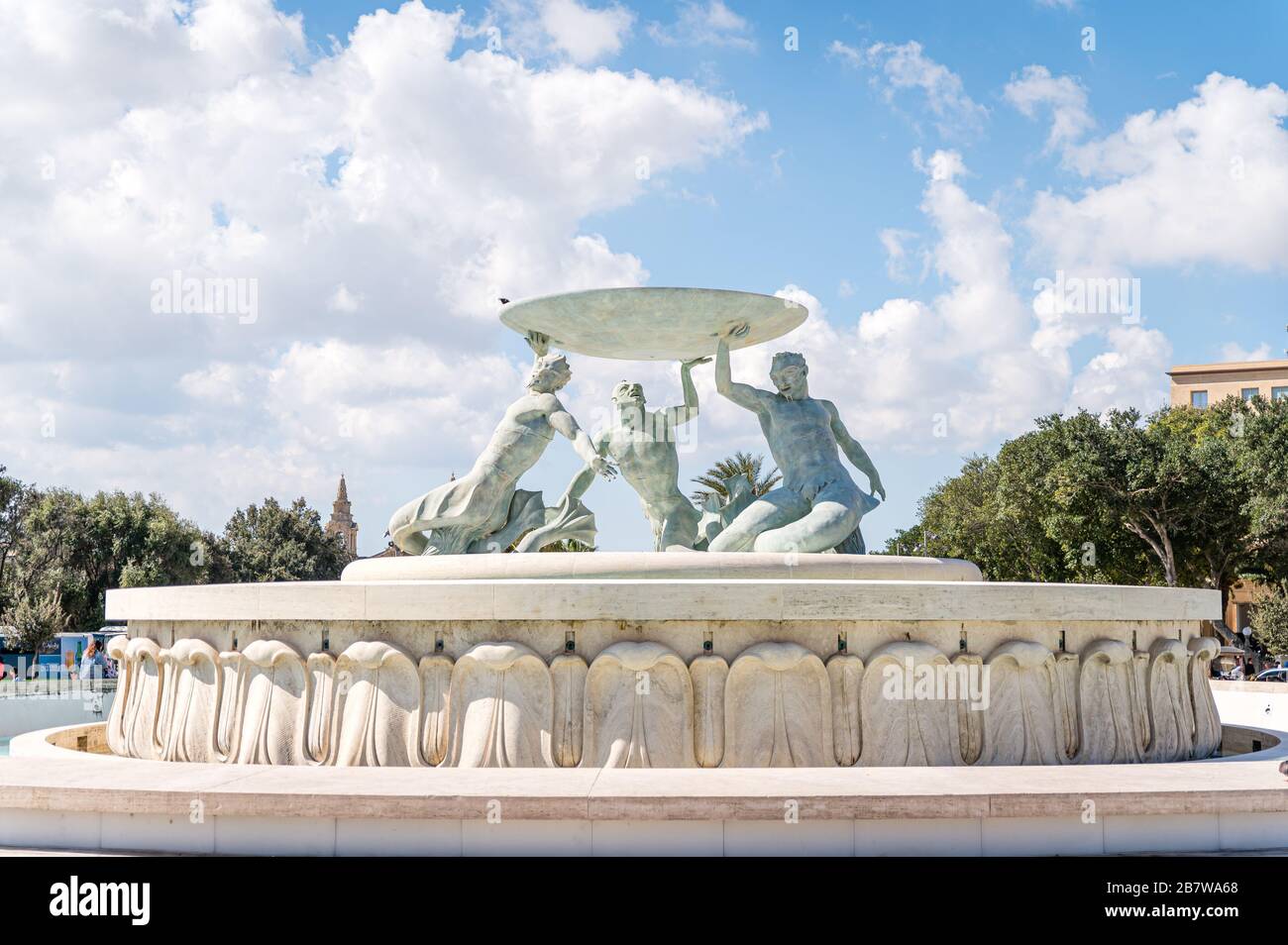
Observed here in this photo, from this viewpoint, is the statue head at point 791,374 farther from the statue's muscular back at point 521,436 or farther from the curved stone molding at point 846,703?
the curved stone molding at point 846,703

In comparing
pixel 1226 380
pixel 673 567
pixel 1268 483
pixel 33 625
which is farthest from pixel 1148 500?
pixel 1226 380

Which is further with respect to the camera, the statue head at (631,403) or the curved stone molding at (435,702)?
the statue head at (631,403)

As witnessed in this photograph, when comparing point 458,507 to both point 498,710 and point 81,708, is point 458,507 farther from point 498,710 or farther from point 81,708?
point 81,708

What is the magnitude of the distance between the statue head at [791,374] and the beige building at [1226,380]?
6971 centimetres

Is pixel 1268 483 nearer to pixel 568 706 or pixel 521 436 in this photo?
pixel 521 436

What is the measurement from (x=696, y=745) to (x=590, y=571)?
67.3 inches

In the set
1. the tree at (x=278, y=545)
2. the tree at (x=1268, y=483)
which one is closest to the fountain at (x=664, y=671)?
the tree at (x=1268, y=483)

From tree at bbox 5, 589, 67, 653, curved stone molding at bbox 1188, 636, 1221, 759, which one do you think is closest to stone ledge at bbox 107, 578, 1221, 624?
curved stone molding at bbox 1188, 636, 1221, 759

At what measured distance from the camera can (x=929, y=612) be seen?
779 cm

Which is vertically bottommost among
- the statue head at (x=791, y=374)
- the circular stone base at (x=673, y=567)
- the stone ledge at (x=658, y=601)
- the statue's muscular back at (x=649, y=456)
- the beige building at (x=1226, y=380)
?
the stone ledge at (x=658, y=601)

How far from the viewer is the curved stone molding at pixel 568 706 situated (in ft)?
24.9

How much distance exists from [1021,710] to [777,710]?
5.50 feet

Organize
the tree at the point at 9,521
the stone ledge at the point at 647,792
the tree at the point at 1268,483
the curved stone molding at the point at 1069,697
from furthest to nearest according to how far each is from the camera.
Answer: the tree at the point at 9,521, the tree at the point at 1268,483, the curved stone molding at the point at 1069,697, the stone ledge at the point at 647,792
